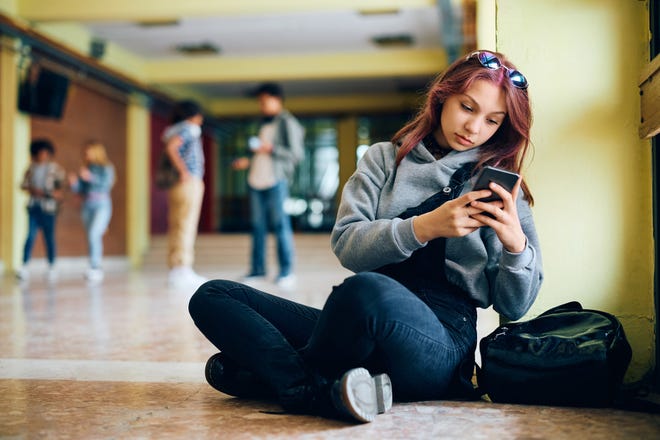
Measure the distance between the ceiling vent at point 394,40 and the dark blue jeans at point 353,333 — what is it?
8.48 meters

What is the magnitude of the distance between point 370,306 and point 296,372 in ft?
0.79

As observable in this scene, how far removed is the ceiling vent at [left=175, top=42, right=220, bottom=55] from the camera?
1011 cm

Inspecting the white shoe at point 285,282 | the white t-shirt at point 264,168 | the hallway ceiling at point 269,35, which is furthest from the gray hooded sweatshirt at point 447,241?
the hallway ceiling at point 269,35

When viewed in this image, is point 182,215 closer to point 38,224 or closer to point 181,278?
point 181,278

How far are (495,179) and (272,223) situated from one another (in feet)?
14.7

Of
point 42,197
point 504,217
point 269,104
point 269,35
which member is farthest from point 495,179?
point 269,35

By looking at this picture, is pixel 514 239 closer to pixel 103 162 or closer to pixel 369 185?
pixel 369 185

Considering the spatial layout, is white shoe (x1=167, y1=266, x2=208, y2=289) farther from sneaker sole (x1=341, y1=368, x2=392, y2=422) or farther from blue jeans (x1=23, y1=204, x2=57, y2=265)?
sneaker sole (x1=341, y1=368, x2=392, y2=422)

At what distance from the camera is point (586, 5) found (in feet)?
6.46

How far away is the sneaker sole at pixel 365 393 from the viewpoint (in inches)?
56.3

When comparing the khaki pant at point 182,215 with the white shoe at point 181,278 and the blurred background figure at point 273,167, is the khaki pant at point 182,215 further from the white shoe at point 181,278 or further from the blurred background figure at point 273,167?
the blurred background figure at point 273,167

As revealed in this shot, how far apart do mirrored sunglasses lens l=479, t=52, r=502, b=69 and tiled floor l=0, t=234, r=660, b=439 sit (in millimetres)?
773

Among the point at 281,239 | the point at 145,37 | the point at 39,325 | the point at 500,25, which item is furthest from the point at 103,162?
the point at 500,25

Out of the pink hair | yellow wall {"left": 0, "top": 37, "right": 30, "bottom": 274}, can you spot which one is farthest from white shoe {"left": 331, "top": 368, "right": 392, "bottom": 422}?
yellow wall {"left": 0, "top": 37, "right": 30, "bottom": 274}
